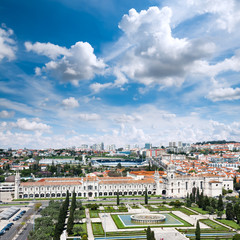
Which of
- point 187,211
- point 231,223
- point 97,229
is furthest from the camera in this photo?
point 187,211

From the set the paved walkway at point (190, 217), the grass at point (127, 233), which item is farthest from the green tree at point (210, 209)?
the grass at point (127, 233)

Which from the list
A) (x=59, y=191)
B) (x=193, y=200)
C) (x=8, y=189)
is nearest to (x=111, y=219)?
(x=193, y=200)

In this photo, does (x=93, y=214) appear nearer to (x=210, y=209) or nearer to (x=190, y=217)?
(x=190, y=217)

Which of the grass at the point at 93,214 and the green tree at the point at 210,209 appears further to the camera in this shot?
the green tree at the point at 210,209

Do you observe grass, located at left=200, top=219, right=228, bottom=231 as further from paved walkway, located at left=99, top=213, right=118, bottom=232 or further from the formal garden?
paved walkway, located at left=99, top=213, right=118, bottom=232

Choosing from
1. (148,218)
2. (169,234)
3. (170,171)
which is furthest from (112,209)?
(170,171)

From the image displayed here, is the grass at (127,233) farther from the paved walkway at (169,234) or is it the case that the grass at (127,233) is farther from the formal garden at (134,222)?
the paved walkway at (169,234)
